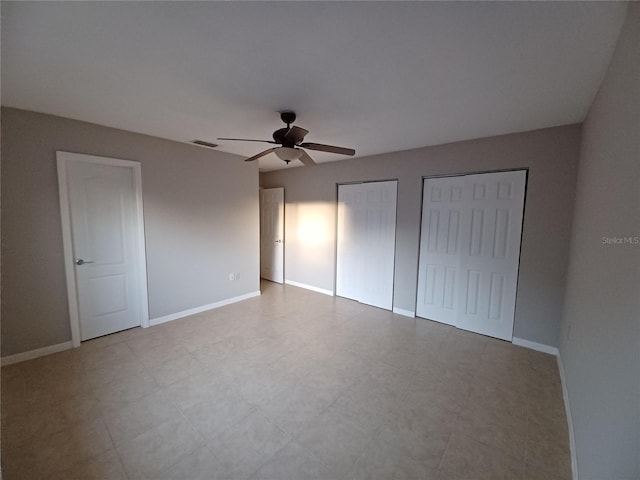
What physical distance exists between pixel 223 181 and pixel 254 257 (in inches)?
54.0

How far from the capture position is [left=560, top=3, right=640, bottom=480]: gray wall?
2.96 feet

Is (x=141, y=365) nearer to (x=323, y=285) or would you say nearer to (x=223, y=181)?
(x=223, y=181)

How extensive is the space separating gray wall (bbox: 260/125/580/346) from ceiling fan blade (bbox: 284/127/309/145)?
1.91 metres

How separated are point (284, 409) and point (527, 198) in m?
3.18

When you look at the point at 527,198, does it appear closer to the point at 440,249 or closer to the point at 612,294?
the point at 440,249

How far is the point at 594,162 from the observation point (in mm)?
1772

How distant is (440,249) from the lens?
11.0 ft

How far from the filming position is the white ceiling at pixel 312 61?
1.20m

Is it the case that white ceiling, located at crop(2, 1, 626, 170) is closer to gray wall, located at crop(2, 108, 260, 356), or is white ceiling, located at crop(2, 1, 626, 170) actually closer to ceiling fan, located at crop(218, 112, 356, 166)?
ceiling fan, located at crop(218, 112, 356, 166)

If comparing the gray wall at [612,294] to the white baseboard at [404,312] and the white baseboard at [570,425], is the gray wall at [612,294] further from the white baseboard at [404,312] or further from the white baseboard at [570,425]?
the white baseboard at [404,312]

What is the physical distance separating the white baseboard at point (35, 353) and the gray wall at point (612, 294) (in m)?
4.13

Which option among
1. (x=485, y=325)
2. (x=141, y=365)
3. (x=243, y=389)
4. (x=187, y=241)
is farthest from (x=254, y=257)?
(x=485, y=325)

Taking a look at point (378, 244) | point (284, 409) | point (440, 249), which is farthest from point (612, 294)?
point (378, 244)

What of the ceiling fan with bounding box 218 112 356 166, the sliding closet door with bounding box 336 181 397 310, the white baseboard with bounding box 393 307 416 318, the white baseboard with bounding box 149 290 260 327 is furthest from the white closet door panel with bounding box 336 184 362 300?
the ceiling fan with bounding box 218 112 356 166
